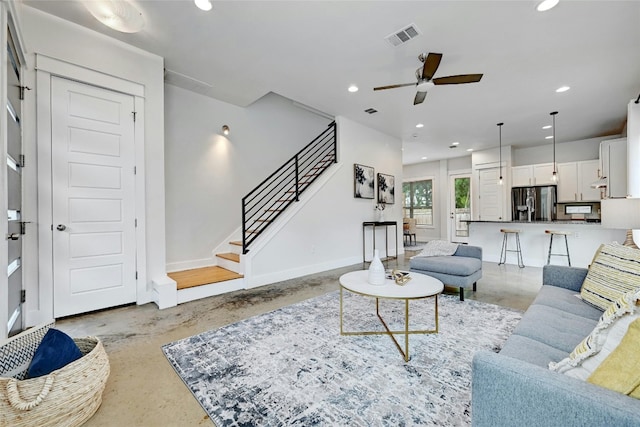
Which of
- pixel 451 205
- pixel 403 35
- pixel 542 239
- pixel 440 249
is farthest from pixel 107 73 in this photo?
pixel 451 205

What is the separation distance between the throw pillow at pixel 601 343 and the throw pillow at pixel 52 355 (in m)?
2.47

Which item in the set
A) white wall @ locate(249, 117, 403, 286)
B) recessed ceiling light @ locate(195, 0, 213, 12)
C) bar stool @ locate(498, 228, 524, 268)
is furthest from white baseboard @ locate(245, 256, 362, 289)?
recessed ceiling light @ locate(195, 0, 213, 12)

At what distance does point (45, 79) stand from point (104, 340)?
8.96 feet

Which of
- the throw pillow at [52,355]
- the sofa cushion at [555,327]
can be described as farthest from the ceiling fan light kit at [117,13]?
the sofa cushion at [555,327]

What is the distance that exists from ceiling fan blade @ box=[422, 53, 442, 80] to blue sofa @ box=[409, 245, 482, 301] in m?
2.34

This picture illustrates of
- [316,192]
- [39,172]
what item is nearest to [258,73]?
[316,192]

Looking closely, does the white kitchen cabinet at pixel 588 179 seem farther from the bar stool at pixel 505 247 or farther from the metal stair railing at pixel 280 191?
the metal stair railing at pixel 280 191

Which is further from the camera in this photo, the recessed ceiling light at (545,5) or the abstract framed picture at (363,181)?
the abstract framed picture at (363,181)

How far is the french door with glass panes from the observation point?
2293mm

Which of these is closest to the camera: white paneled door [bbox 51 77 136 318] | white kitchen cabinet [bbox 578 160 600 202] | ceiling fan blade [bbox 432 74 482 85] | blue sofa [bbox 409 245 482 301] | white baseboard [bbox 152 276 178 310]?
white paneled door [bbox 51 77 136 318]

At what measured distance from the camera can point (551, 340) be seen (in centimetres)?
151

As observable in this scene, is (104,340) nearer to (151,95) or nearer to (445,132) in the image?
(151,95)

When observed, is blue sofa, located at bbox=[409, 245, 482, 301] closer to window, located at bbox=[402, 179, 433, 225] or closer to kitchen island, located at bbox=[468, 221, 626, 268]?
kitchen island, located at bbox=[468, 221, 626, 268]

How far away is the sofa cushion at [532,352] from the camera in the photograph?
1.30 metres
